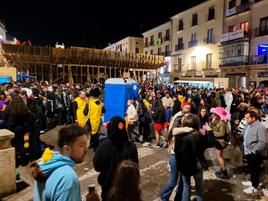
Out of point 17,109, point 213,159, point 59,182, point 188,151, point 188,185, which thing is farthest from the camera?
point 213,159

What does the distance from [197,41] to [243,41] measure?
9291mm

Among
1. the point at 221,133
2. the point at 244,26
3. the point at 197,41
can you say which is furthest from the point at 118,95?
the point at 197,41

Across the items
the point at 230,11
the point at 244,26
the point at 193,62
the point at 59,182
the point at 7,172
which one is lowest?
the point at 7,172

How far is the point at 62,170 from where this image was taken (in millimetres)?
1655

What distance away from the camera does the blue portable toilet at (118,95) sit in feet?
32.8

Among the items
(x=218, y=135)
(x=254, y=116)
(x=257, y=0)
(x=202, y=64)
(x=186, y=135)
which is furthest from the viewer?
(x=202, y=64)

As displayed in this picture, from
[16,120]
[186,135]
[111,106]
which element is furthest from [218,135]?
[111,106]

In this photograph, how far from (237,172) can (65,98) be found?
7322 millimetres

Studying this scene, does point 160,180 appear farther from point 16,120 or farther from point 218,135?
point 16,120

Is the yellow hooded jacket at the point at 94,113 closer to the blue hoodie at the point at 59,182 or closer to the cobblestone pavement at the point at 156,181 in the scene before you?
the cobblestone pavement at the point at 156,181

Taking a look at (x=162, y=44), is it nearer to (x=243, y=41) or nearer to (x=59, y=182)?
(x=243, y=41)

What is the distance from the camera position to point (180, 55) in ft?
125

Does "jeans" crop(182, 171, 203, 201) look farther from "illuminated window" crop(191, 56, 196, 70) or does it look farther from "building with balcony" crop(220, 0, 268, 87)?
"illuminated window" crop(191, 56, 196, 70)

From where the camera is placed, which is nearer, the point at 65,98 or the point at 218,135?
the point at 218,135
